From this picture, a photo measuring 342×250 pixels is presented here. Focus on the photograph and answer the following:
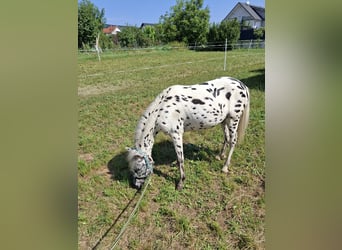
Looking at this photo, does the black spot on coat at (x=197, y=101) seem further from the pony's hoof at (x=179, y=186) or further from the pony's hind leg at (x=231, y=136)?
the pony's hoof at (x=179, y=186)

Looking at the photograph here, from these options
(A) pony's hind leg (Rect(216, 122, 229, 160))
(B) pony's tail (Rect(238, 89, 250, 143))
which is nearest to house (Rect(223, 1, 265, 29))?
(B) pony's tail (Rect(238, 89, 250, 143))

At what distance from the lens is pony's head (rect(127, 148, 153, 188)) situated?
1.70 m

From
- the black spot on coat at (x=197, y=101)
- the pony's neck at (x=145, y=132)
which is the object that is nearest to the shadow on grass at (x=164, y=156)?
the pony's neck at (x=145, y=132)

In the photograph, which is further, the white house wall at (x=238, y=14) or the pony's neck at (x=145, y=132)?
the pony's neck at (x=145, y=132)

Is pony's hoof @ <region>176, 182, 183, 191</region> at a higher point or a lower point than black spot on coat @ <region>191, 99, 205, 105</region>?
lower

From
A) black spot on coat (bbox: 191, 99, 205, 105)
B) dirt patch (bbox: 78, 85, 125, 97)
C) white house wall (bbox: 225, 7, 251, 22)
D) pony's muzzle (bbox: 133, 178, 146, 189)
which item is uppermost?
white house wall (bbox: 225, 7, 251, 22)

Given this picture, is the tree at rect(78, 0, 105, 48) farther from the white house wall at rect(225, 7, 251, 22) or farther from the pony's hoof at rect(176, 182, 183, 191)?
the pony's hoof at rect(176, 182, 183, 191)

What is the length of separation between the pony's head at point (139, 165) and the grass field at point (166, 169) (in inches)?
5.5

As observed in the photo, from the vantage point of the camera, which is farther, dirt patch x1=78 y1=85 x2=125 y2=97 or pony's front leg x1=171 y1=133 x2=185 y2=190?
pony's front leg x1=171 y1=133 x2=185 y2=190

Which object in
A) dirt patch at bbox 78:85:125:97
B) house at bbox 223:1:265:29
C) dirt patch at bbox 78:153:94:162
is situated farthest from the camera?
dirt patch at bbox 78:153:94:162

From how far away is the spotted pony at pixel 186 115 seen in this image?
1762 millimetres

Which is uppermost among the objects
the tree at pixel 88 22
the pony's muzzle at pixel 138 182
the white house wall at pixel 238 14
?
the white house wall at pixel 238 14

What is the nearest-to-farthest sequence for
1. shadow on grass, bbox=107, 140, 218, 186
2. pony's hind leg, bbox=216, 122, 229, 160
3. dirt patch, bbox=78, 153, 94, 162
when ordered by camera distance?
dirt patch, bbox=78, 153, 94, 162 → shadow on grass, bbox=107, 140, 218, 186 → pony's hind leg, bbox=216, 122, 229, 160

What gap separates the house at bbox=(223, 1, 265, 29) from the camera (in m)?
1.11
